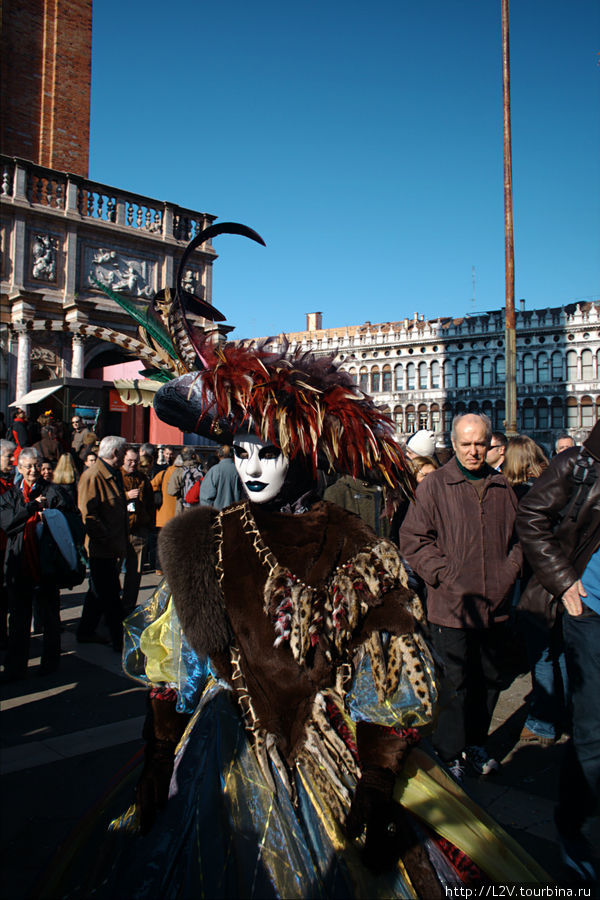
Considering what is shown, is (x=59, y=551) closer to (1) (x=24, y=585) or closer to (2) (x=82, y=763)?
(1) (x=24, y=585)

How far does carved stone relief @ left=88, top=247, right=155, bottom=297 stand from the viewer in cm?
1770

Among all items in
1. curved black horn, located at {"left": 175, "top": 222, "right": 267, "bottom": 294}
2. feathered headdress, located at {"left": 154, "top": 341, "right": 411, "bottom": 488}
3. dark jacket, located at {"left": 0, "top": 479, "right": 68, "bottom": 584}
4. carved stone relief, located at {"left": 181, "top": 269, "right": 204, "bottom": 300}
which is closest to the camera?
feathered headdress, located at {"left": 154, "top": 341, "right": 411, "bottom": 488}

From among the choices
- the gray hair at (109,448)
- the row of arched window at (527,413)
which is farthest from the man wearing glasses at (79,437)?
the row of arched window at (527,413)

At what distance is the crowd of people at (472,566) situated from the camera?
2518mm

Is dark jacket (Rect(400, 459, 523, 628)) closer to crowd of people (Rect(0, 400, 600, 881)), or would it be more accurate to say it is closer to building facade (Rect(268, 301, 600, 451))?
crowd of people (Rect(0, 400, 600, 881))

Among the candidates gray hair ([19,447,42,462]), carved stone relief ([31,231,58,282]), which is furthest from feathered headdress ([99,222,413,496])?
carved stone relief ([31,231,58,282])

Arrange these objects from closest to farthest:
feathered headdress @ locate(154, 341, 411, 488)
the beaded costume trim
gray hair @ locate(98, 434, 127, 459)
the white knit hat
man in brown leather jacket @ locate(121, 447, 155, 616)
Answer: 1. the beaded costume trim
2. feathered headdress @ locate(154, 341, 411, 488)
3. the white knit hat
4. gray hair @ locate(98, 434, 127, 459)
5. man in brown leather jacket @ locate(121, 447, 155, 616)

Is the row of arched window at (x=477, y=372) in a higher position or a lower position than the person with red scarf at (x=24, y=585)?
higher

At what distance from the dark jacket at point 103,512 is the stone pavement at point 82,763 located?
102 centimetres

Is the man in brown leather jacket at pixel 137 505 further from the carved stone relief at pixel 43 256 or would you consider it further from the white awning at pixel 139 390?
the carved stone relief at pixel 43 256

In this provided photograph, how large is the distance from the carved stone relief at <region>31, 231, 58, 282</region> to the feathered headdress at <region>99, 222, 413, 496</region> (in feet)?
52.9

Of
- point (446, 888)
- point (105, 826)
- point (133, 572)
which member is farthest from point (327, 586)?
point (133, 572)

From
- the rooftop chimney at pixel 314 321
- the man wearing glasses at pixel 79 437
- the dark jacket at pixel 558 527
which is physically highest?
the rooftop chimney at pixel 314 321

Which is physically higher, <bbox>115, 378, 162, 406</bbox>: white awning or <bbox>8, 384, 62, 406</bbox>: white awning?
<bbox>8, 384, 62, 406</bbox>: white awning
